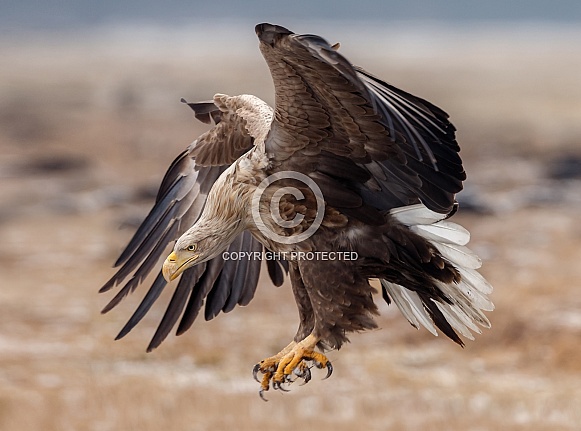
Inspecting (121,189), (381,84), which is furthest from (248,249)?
(121,189)

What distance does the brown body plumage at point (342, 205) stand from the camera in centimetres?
519

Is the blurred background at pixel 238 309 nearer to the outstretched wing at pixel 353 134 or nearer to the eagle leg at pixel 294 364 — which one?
the eagle leg at pixel 294 364

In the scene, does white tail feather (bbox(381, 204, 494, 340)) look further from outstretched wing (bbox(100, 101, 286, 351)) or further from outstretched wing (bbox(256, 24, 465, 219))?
outstretched wing (bbox(100, 101, 286, 351))

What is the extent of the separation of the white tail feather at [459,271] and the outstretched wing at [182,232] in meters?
1.25

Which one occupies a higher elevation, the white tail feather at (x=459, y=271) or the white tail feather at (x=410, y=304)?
the white tail feather at (x=459, y=271)

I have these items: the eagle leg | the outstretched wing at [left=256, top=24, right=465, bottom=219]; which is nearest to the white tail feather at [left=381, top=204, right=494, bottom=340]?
the outstretched wing at [left=256, top=24, right=465, bottom=219]

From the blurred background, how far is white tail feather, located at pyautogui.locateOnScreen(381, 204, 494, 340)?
13.1 ft

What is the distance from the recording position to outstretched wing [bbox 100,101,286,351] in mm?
6773

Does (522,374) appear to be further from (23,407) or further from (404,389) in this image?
(23,407)

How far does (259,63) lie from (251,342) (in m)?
85.3

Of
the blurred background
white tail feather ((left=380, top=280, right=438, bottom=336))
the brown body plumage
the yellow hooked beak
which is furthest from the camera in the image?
the blurred background

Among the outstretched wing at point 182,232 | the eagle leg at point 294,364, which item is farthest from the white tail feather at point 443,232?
the outstretched wing at point 182,232

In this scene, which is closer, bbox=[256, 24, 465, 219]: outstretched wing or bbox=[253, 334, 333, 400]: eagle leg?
bbox=[256, 24, 465, 219]: outstretched wing

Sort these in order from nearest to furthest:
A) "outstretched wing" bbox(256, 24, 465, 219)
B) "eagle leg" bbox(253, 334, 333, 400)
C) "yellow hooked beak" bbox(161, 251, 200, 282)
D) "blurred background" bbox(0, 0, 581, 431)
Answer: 1. "outstretched wing" bbox(256, 24, 465, 219)
2. "yellow hooked beak" bbox(161, 251, 200, 282)
3. "eagle leg" bbox(253, 334, 333, 400)
4. "blurred background" bbox(0, 0, 581, 431)
